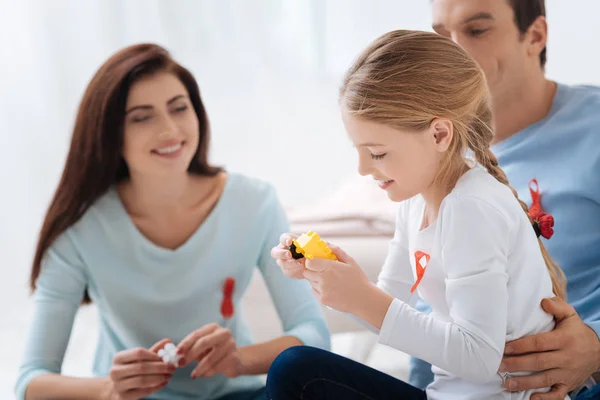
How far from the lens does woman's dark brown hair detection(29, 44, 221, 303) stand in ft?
5.57

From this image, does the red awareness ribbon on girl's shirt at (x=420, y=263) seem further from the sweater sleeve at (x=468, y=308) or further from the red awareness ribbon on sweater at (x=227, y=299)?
the red awareness ribbon on sweater at (x=227, y=299)

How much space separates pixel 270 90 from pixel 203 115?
1.40 m

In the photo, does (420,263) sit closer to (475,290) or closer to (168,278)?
(475,290)

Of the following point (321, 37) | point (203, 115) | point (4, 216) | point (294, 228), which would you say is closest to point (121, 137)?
point (203, 115)

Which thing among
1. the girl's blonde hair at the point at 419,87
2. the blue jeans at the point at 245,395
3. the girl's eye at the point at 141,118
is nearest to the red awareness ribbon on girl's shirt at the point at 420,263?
the girl's blonde hair at the point at 419,87

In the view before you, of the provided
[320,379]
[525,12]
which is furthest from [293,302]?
[525,12]

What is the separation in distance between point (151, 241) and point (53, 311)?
260mm

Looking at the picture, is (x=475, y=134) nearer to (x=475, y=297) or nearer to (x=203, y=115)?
(x=475, y=297)

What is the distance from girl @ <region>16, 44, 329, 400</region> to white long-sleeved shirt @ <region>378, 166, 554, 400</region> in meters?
0.51

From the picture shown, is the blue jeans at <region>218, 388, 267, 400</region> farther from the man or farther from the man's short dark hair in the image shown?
the man's short dark hair

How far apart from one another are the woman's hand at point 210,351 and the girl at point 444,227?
367 mm

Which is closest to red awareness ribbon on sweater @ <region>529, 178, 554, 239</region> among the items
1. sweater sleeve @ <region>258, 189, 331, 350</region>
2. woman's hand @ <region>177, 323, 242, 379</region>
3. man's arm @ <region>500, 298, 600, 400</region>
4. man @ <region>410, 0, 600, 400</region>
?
man @ <region>410, 0, 600, 400</region>

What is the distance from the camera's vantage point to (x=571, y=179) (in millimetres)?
1565

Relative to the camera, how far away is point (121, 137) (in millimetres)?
1723
